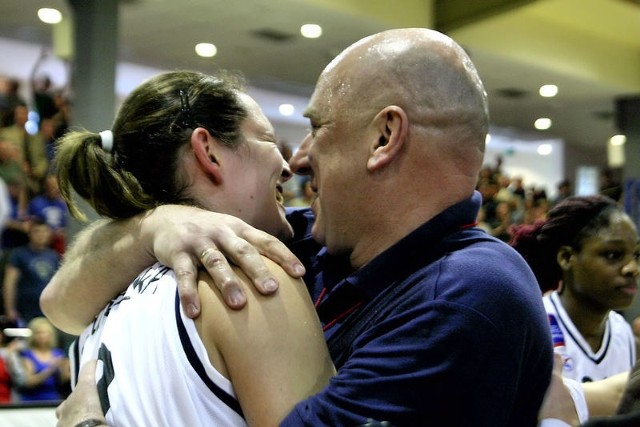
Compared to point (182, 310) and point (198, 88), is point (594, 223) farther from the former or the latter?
point (182, 310)

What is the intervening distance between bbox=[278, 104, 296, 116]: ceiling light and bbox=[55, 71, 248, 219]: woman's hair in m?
11.8

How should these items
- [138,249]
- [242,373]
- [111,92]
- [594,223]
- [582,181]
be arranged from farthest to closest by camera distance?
[582,181], [111,92], [594,223], [138,249], [242,373]

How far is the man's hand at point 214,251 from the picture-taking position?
1.17 m

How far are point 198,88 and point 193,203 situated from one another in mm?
224

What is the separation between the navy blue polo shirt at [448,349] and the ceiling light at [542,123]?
506 inches

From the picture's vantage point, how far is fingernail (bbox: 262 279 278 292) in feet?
3.82

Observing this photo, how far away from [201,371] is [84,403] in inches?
10.5

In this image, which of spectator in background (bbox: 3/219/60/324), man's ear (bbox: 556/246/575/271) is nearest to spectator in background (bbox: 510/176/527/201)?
spectator in background (bbox: 3/219/60/324)

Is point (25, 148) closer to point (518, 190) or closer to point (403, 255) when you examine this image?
point (403, 255)

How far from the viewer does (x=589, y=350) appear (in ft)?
9.77

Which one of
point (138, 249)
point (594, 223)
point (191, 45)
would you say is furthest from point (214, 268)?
point (191, 45)

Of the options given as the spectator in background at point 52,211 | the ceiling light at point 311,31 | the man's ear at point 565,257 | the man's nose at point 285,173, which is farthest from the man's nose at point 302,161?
the ceiling light at point 311,31

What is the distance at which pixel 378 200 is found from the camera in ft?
4.32

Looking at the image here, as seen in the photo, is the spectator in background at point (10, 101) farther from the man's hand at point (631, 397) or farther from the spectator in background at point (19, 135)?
the man's hand at point (631, 397)
